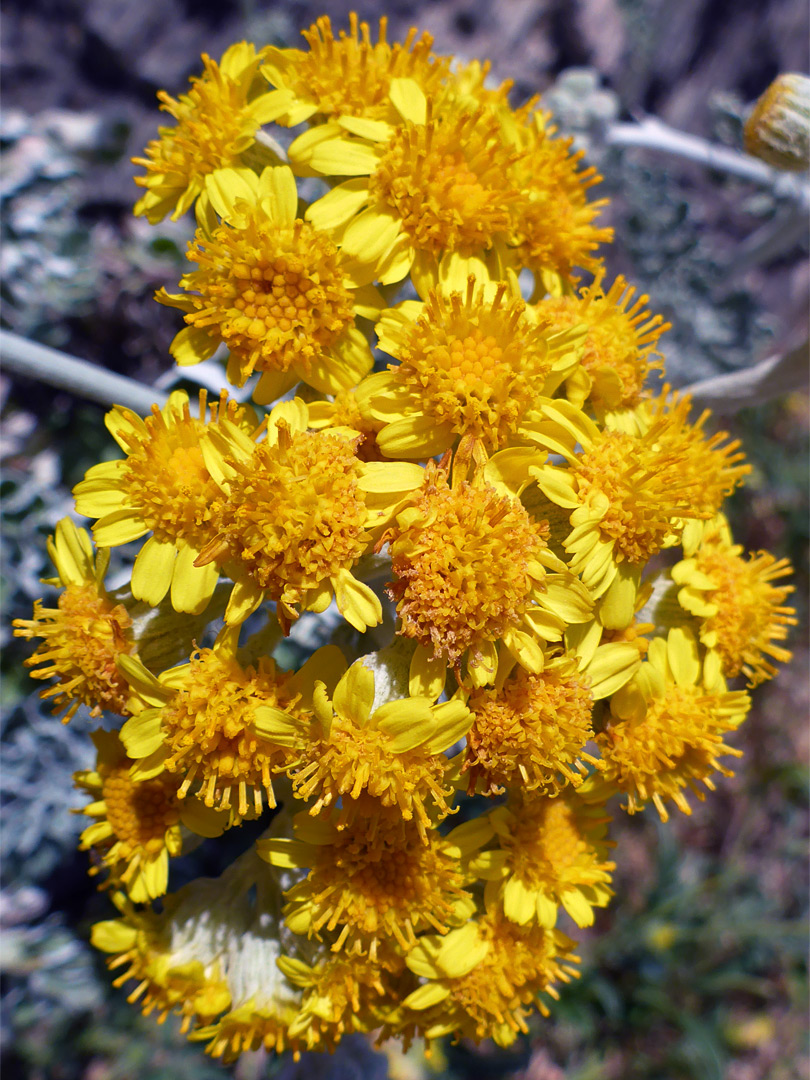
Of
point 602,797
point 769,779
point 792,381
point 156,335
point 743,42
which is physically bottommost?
point 769,779

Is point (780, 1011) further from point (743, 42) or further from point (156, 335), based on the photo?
point (743, 42)

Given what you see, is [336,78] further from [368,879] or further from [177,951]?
[177,951]

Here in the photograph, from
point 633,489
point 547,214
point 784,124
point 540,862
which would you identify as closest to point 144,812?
point 540,862

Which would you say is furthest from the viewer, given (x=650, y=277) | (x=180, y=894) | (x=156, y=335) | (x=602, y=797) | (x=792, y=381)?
(x=650, y=277)

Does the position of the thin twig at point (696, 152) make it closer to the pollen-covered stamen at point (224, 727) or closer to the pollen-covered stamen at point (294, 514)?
the pollen-covered stamen at point (294, 514)

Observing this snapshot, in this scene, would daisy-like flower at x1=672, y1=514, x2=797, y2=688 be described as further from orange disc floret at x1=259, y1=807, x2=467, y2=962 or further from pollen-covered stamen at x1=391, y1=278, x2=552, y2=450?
orange disc floret at x1=259, y1=807, x2=467, y2=962

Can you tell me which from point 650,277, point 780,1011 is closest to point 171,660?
point 650,277

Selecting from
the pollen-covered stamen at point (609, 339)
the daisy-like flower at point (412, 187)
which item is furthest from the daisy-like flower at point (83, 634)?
the pollen-covered stamen at point (609, 339)
